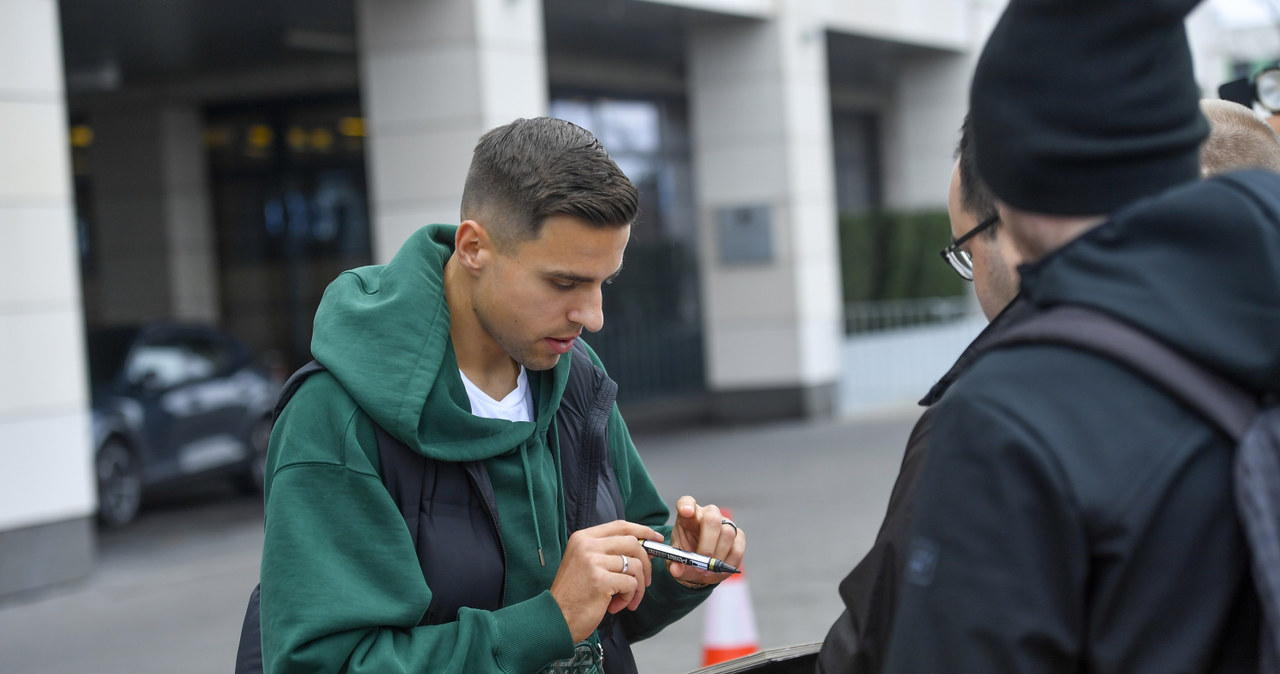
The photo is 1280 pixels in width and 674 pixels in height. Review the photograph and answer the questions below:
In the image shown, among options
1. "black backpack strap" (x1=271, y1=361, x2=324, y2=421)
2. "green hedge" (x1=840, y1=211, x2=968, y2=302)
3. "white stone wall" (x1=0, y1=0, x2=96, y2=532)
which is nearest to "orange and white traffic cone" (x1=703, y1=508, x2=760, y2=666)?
"black backpack strap" (x1=271, y1=361, x2=324, y2=421)

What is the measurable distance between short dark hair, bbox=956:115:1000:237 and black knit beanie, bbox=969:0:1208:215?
0.43 metres

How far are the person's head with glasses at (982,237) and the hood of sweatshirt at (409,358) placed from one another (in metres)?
0.79

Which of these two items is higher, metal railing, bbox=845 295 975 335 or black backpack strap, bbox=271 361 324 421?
black backpack strap, bbox=271 361 324 421

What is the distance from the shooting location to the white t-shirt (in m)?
2.33

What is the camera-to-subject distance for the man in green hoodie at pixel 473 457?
199cm

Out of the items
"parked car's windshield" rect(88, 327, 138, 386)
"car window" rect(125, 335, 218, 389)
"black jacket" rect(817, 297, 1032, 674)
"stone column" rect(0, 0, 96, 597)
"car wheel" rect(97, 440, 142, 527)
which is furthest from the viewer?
"car window" rect(125, 335, 218, 389)

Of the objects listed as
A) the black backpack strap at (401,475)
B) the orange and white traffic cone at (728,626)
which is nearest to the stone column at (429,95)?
the orange and white traffic cone at (728,626)

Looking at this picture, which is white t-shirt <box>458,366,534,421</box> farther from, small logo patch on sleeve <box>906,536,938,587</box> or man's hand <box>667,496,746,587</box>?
small logo patch on sleeve <box>906,536,938,587</box>

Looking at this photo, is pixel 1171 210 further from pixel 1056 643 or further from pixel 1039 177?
pixel 1056 643

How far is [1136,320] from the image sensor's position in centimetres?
129

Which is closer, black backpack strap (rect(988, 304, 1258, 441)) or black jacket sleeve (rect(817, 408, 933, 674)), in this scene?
black backpack strap (rect(988, 304, 1258, 441))

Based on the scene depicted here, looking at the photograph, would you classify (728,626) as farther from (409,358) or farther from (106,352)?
(106,352)

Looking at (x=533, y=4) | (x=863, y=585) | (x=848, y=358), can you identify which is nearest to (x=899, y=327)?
(x=848, y=358)

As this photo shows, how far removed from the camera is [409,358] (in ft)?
7.03
